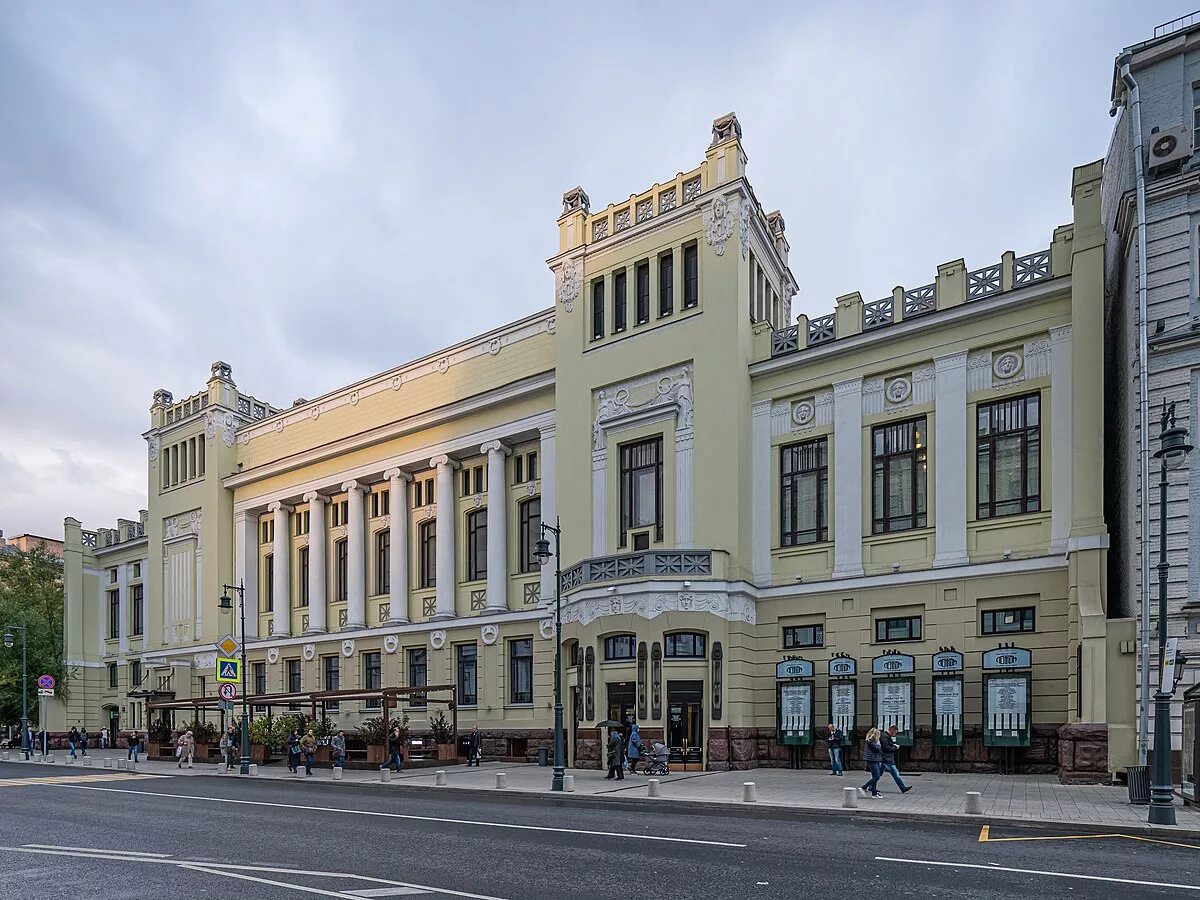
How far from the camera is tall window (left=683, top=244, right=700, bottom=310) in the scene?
34.3m

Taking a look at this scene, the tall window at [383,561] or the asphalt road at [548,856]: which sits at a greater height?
the tall window at [383,561]

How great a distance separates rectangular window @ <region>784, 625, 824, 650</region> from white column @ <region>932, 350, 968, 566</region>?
4.40 metres

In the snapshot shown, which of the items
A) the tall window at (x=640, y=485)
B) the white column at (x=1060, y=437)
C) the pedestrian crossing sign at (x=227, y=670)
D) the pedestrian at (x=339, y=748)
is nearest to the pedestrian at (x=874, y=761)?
the white column at (x=1060, y=437)

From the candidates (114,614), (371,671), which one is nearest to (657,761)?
(371,671)

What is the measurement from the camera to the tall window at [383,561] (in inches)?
1802

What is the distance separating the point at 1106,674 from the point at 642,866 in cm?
1563

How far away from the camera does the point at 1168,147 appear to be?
23.5m

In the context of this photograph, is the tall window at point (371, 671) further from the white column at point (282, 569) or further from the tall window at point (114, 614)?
the tall window at point (114, 614)

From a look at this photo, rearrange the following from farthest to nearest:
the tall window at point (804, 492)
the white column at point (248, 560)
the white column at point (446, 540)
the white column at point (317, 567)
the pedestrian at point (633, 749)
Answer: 1. the white column at point (248, 560)
2. the white column at point (317, 567)
3. the white column at point (446, 540)
4. the tall window at point (804, 492)
5. the pedestrian at point (633, 749)

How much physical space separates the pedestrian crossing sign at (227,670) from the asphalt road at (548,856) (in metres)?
13.4

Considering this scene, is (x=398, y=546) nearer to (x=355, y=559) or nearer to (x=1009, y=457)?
(x=355, y=559)

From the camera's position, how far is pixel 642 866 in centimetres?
1271

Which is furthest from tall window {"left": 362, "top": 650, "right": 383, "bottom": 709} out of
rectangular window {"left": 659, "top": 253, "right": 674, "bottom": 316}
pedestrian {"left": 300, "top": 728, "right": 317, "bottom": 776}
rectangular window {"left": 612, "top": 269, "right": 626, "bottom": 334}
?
rectangular window {"left": 659, "top": 253, "right": 674, "bottom": 316}

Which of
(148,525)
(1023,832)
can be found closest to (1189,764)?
(1023,832)
